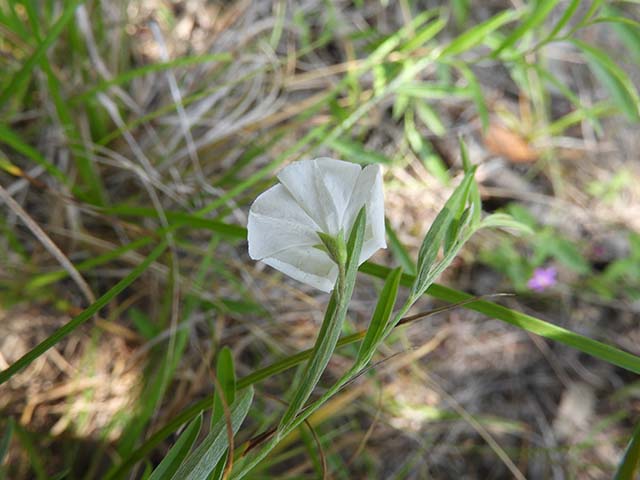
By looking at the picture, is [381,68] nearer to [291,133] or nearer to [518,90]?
[291,133]

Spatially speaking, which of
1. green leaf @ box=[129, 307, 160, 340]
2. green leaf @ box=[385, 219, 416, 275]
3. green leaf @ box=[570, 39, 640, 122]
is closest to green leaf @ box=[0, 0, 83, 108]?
green leaf @ box=[129, 307, 160, 340]

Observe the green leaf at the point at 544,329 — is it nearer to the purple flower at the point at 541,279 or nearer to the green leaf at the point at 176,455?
the green leaf at the point at 176,455

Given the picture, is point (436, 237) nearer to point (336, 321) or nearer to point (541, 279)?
point (336, 321)

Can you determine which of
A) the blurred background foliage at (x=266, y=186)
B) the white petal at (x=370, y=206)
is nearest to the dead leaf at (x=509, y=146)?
the blurred background foliage at (x=266, y=186)

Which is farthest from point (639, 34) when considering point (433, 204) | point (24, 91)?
point (24, 91)

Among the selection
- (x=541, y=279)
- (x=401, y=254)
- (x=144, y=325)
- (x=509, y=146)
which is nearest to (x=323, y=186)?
(x=401, y=254)
